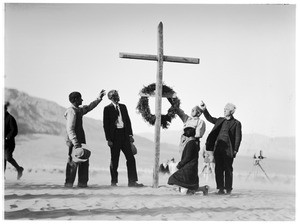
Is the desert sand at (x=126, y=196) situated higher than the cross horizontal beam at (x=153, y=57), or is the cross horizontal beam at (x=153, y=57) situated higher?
the cross horizontal beam at (x=153, y=57)

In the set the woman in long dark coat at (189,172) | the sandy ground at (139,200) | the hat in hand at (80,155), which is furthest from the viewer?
the hat in hand at (80,155)

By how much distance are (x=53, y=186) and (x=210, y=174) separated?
2.70 m

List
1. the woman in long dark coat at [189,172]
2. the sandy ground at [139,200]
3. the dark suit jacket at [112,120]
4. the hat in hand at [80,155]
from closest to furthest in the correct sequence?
the sandy ground at [139,200] → the woman in long dark coat at [189,172] → the hat in hand at [80,155] → the dark suit jacket at [112,120]

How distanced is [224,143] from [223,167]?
414 millimetres

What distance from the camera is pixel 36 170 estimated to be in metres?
9.21


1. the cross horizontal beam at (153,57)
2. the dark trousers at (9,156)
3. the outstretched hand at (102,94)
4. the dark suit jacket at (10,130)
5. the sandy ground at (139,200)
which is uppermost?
the cross horizontal beam at (153,57)

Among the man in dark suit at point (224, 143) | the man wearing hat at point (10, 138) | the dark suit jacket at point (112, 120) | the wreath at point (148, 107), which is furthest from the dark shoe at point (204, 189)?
the man wearing hat at point (10, 138)

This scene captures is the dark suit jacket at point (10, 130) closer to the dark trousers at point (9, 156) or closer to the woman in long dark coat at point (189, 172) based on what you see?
the dark trousers at point (9, 156)

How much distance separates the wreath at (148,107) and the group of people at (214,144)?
0.31 feet

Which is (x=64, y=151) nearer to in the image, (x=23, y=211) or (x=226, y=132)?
(x=23, y=211)

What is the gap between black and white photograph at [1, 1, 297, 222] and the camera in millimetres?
9039

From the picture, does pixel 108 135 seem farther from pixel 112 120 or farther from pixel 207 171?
pixel 207 171

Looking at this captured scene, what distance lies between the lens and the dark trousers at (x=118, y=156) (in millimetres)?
9078

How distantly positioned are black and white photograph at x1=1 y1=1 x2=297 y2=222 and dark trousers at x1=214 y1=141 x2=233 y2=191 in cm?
2
